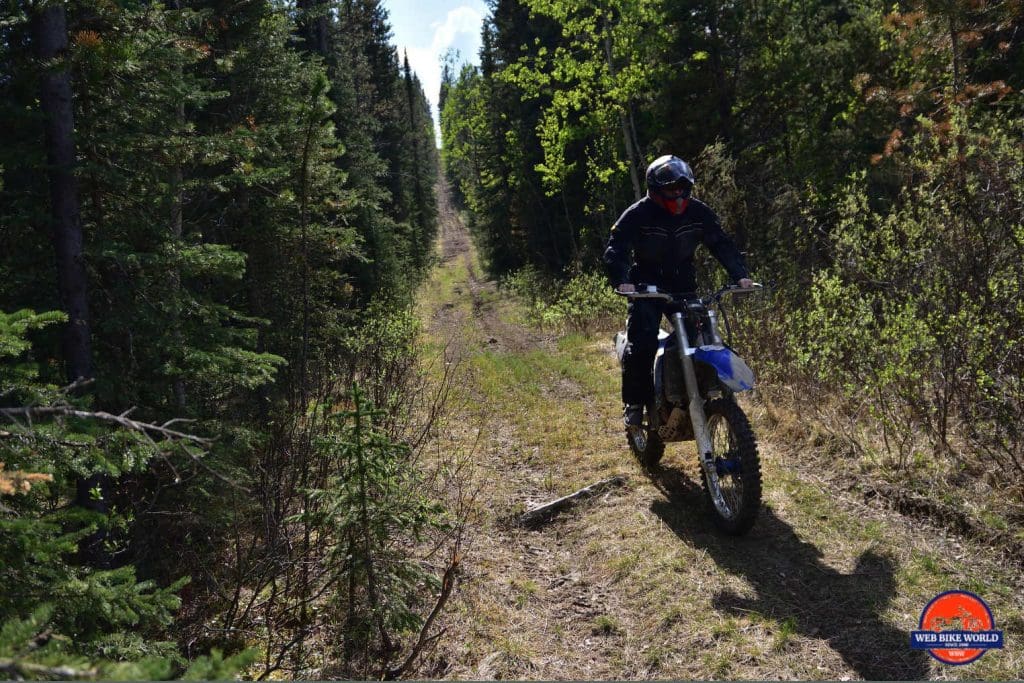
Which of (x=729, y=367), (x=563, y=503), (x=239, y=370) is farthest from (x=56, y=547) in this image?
(x=729, y=367)

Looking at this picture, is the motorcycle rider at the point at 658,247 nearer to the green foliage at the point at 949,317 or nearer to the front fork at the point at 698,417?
the front fork at the point at 698,417

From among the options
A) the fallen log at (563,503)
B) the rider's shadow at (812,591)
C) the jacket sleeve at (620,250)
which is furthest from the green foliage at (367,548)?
the jacket sleeve at (620,250)

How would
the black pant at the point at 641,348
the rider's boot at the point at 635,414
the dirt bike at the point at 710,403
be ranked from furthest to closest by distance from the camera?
the rider's boot at the point at 635,414, the black pant at the point at 641,348, the dirt bike at the point at 710,403

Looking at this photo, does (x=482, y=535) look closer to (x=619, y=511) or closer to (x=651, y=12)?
(x=619, y=511)

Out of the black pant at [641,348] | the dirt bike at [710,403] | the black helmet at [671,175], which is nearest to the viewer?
the dirt bike at [710,403]

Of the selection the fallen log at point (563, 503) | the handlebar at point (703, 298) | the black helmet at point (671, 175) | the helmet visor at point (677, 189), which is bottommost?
the fallen log at point (563, 503)

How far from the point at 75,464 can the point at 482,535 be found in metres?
3.07

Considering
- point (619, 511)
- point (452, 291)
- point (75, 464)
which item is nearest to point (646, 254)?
point (619, 511)

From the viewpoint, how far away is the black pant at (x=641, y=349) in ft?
18.1

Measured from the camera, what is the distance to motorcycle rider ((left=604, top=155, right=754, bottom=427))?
203 inches

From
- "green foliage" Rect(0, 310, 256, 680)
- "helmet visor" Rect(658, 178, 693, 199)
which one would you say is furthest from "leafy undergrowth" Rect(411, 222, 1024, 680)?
"helmet visor" Rect(658, 178, 693, 199)

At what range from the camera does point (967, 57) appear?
12.6 metres

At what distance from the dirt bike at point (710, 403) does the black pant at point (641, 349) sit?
128mm

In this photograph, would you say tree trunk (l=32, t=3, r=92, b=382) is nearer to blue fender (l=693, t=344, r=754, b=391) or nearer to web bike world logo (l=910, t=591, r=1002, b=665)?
blue fender (l=693, t=344, r=754, b=391)
